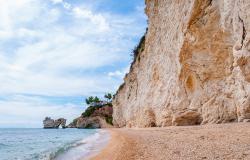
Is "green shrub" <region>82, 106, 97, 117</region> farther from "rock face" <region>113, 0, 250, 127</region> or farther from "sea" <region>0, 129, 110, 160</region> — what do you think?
"rock face" <region>113, 0, 250, 127</region>

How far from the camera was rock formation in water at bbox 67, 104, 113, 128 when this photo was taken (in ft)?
270

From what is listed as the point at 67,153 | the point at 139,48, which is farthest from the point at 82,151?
the point at 139,48

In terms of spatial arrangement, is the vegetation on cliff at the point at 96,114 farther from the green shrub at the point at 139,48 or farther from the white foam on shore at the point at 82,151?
the white foam on shore at the point at 82,151

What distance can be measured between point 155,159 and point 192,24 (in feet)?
41.6

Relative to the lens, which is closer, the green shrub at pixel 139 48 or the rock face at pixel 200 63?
the rock face at pixel 200 63

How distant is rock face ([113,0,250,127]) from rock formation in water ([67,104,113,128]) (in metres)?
53.2

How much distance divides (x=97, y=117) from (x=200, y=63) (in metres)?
68.2

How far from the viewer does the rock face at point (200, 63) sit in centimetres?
1379

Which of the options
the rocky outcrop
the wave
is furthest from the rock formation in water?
the wave

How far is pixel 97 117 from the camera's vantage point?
8475 centimetres

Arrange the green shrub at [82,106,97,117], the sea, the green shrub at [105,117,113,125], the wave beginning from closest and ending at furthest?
the wave, the sea, the green shrub at [105,117,113,125], the green shrub at [82,106,97,117]

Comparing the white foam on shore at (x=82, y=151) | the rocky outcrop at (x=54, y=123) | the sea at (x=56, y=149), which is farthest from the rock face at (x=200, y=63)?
the rocky outcrop at (x=54, y=123)

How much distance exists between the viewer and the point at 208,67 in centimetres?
1750

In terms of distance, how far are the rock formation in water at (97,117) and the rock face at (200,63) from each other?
2096 inches
